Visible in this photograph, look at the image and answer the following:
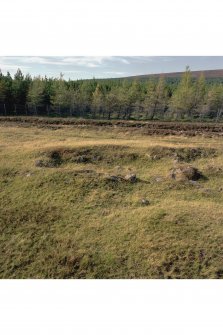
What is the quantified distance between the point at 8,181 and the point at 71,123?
114 ft

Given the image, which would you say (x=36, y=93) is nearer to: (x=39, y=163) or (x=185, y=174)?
(x=39, y=163)

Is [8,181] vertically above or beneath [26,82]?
beneath

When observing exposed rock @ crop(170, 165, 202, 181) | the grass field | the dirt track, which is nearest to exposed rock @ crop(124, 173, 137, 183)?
the grass field

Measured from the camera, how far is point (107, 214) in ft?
60.8

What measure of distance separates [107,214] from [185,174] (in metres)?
9.27

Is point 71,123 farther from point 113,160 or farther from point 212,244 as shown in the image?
point 212,244

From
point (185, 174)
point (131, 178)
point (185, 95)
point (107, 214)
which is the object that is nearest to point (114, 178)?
point (131, 178)

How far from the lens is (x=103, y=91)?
82.6 metres

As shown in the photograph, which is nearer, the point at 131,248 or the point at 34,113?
the point at 131,248

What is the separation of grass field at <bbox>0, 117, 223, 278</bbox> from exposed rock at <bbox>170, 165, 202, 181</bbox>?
41 cm

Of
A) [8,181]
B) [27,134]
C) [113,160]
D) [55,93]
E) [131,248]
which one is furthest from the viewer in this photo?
[55,93]

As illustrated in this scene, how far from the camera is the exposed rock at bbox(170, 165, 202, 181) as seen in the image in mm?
24303

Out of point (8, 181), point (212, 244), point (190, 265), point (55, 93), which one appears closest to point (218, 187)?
point (212, 244)

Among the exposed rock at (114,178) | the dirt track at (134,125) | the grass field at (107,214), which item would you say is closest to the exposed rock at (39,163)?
the grass field at (107,214)
